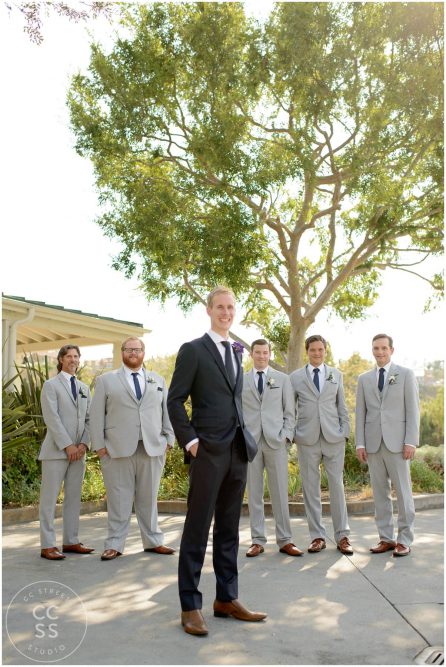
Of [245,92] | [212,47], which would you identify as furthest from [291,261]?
[212,47]

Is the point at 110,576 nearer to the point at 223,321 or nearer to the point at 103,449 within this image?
the point at 103,449

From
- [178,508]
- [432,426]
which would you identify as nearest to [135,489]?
[178,508]

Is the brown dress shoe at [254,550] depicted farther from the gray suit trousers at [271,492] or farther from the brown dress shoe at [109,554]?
the brown dress shoe at [109,554]

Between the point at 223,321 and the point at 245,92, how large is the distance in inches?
367

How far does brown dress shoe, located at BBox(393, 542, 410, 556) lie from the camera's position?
6816 mm

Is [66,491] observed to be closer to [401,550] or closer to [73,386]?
[73,386]

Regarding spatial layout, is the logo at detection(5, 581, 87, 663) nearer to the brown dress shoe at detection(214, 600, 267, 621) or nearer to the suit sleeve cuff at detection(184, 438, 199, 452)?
the brown dress shoe at detection(214, 600, 267, 621)

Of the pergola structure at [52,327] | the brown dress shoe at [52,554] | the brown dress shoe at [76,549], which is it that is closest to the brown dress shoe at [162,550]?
the brown dress shoe at [76,549]

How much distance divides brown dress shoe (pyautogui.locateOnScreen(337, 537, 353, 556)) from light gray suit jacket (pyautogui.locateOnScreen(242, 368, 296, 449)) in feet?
3.59

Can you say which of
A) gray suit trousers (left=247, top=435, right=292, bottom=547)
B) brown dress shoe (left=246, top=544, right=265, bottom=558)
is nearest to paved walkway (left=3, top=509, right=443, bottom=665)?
brown dress shoe (left=246, top=544, right=265, bottom=558)

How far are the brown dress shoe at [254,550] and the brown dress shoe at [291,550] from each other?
205 millimetres

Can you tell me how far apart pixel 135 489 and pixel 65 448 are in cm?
81

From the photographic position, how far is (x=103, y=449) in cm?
705

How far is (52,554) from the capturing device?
22.1ft
